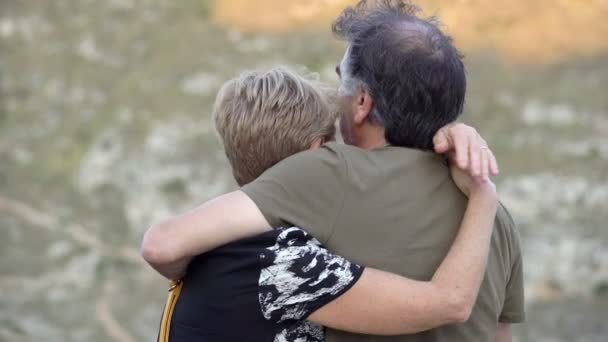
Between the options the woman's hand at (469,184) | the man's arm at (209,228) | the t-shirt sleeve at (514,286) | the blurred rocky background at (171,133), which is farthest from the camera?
the blurred rocky background at (171,133)

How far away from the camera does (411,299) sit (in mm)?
1479

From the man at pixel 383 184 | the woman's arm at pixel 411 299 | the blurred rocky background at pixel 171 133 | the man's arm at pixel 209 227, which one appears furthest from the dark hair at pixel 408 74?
the blurred rocky background at pixel 171 133

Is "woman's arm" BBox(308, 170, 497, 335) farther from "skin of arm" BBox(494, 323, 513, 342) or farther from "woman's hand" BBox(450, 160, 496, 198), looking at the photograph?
"skin of arm" BBox(494, 323, 513, 342)

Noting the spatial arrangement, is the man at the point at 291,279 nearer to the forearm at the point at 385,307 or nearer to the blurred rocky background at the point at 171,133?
the forearm at the point at 385,307

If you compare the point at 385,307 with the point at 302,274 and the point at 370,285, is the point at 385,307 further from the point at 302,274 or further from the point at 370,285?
the point at 302,274

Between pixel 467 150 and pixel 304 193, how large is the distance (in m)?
0.29

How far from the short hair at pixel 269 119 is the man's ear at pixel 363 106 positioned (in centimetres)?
7

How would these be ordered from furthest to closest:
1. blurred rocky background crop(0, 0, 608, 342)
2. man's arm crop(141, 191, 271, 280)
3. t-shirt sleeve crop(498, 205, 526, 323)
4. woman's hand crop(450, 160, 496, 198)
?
blurred rocky background crop(0, 0, 608, 342) < t-shirt sleeve crop(498, 205, 526, 323) < woman's hand crop(450, 160, 496, 198) < man's arm crop(141, 191, 271, 280)

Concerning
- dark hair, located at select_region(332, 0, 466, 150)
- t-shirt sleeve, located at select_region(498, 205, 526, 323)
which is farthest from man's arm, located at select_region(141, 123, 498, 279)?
t-shirt sleeve, located at select_region(498, 205, 526, 323)

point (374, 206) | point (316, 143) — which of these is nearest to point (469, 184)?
point (374, 206)

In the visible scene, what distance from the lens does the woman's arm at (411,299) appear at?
148 cm

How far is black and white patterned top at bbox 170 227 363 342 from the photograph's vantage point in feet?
4.83

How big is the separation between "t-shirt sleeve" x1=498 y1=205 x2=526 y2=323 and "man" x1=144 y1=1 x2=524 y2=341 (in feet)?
0.12

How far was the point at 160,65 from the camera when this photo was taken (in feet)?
30.0
